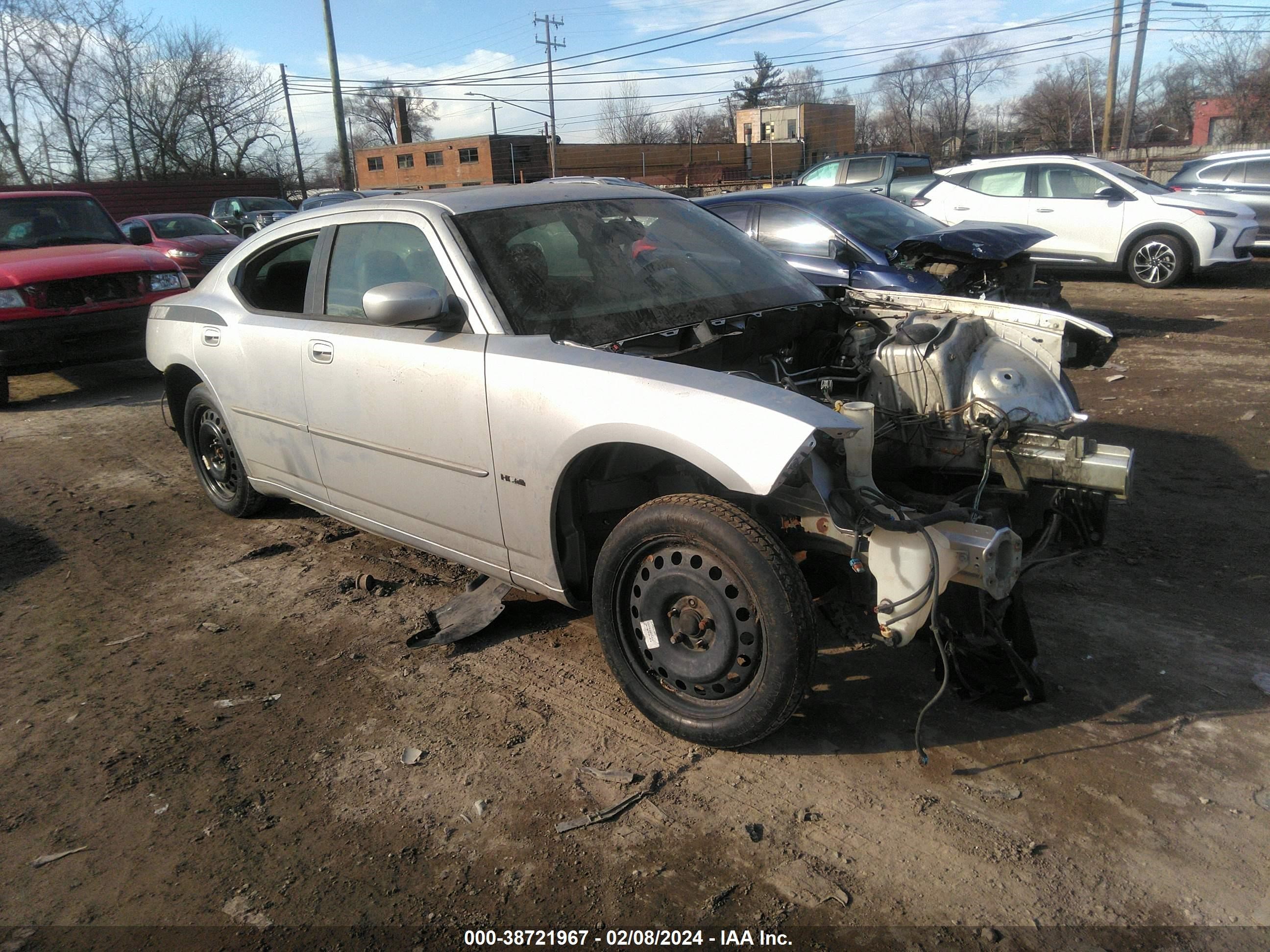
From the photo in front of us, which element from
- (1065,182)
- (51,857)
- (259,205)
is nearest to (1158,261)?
(1065,182)

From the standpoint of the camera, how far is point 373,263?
3.84 m

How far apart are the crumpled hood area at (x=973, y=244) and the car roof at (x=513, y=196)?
8.12 ft

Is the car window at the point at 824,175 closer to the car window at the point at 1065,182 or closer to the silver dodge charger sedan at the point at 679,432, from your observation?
the car window at the point at 1065,182

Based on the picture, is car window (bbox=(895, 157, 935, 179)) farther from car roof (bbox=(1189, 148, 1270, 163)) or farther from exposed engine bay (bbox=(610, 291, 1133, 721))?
exposed engine bay (bbox=(610, 291, 1133, 721))

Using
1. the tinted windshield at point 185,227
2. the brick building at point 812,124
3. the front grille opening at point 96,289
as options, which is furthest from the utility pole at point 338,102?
the brick building at point 812,124

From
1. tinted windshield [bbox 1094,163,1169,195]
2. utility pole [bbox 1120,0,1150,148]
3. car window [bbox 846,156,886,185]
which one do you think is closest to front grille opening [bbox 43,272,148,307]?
car window [bbox 846,156,886,185]

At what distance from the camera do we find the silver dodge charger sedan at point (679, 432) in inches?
104

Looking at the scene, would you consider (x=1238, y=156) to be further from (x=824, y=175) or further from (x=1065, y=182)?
(x=824, y=175)

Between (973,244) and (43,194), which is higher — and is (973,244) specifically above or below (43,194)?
below

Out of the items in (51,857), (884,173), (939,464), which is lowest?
(51,857)

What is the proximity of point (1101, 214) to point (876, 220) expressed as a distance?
540cm

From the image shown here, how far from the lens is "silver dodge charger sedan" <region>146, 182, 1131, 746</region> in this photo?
2654mm

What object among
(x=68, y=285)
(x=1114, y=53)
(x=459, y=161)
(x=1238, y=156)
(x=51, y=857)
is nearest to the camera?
(x=51, y=857)

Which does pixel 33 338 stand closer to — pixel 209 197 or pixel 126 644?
pixel 126 644
